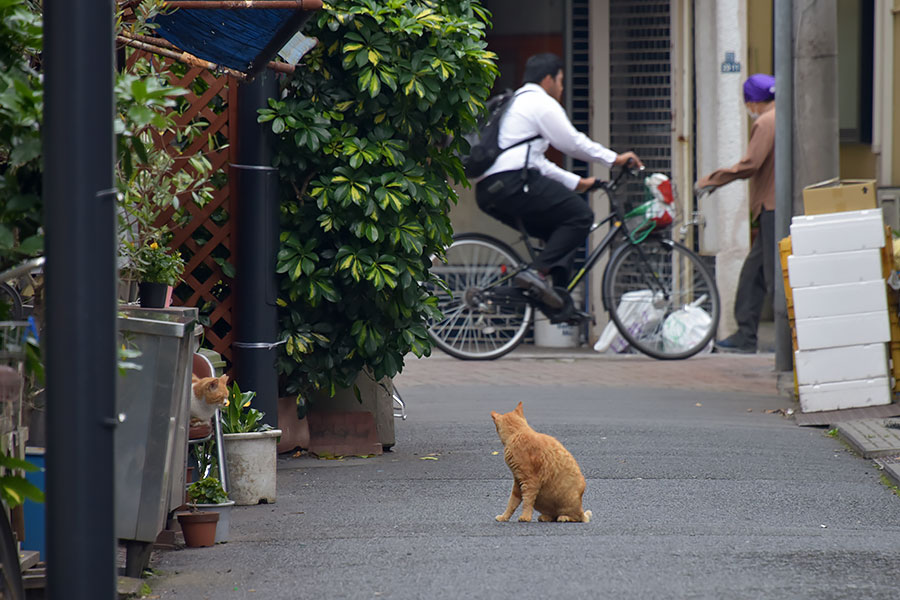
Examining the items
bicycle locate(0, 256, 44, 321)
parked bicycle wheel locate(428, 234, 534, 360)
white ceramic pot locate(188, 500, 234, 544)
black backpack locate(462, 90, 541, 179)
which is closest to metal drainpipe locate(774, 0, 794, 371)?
black backpack locate(462, 90, 541, 179)

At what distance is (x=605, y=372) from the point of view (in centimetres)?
1059

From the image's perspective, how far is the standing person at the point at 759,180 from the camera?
10977 mm

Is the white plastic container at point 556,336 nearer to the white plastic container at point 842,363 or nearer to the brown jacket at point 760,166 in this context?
the brown jacket at point 760,166

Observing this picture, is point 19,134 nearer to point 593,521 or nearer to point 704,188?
point 593,521

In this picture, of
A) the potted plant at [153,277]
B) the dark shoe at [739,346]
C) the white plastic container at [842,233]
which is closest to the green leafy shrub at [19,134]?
the potted plant at [153,277]

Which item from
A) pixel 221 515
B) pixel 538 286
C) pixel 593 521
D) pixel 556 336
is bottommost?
pixel 593 521

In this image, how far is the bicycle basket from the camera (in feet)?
34.7

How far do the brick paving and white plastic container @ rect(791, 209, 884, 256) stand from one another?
168cm

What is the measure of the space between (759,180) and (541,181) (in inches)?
82.2

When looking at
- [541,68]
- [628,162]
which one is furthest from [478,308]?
[541,68]

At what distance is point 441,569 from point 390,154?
250cm

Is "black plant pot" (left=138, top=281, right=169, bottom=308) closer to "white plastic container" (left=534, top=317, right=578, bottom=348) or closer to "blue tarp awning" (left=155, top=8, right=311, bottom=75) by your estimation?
"blue tarp awning" (left=155, top=8, right=311, bottom=75)

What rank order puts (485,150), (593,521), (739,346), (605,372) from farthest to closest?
(739,346) < (605,372) < (485,150) < (593,521)

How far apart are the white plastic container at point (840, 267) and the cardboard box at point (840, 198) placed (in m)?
0.28
